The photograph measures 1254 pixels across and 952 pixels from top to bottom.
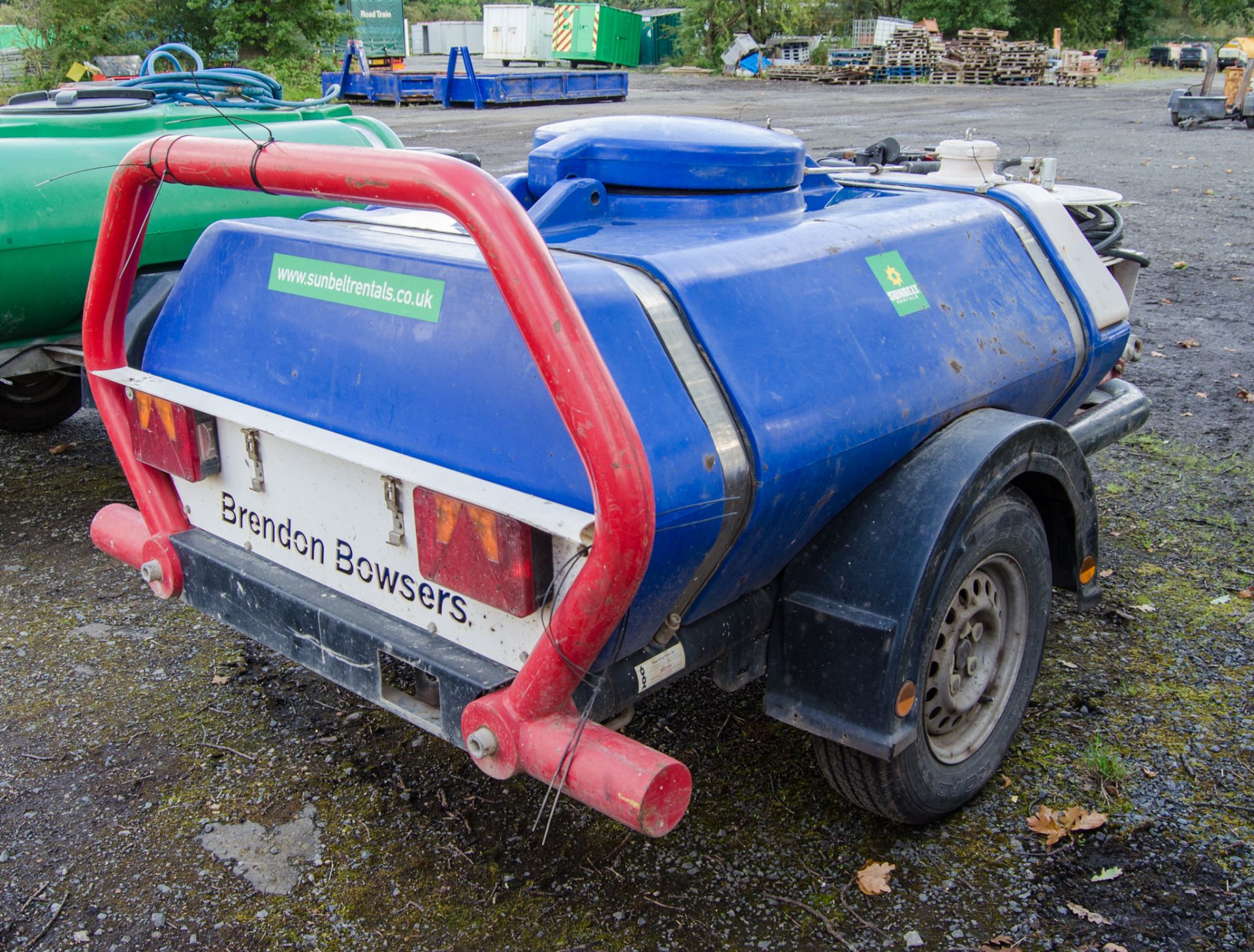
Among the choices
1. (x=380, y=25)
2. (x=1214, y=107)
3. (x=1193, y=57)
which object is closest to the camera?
(x=1214, y=107)

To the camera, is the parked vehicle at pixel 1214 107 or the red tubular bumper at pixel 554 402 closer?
the red tubular bumper at pixel 554 402

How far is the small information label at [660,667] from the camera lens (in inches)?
82.7

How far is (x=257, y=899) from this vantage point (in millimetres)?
2367

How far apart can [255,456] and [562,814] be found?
1.15 metres

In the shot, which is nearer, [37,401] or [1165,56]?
[37,401]

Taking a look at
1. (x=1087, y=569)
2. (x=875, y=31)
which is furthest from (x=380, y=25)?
(x=1087, y=569)

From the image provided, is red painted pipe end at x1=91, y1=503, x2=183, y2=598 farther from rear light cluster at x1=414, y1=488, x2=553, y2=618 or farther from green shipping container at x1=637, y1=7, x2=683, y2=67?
green shipping container at x1=637, y1=7, x2=683, y2=67

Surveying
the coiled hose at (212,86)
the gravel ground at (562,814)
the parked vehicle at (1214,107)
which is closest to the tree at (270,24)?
the parked vehicle at (1214,107)

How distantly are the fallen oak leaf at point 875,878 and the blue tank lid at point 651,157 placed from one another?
1.67 meters

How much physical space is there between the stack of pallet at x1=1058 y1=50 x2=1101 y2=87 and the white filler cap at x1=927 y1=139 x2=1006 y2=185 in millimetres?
29873

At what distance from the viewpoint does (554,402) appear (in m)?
1.75

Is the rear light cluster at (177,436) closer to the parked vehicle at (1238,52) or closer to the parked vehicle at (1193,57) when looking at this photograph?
the parked vehicle at (1238,52)

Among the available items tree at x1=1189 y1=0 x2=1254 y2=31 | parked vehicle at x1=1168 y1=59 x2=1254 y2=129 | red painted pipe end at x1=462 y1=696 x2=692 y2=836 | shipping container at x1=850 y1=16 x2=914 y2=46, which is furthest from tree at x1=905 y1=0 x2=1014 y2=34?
red painted pipe end at x1=462 y1=696 x2=692 y2=836

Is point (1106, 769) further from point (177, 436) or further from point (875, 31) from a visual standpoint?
point (875, 31)
